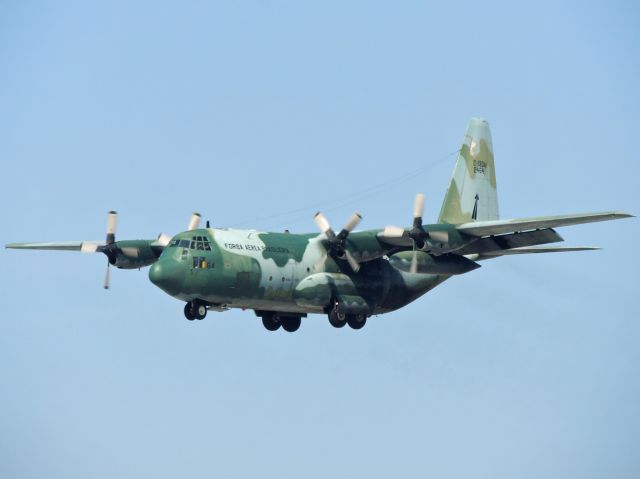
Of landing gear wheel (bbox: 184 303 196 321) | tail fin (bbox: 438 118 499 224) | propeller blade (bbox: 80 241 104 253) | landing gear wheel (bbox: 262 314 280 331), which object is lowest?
landing gear wheel (bbox: 184 303 196 321)

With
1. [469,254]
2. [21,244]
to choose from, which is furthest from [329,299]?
[21,244]

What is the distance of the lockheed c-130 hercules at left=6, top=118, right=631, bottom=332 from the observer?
3778 cm

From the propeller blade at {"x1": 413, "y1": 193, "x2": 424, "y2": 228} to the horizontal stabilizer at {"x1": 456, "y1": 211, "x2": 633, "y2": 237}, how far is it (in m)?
1.19

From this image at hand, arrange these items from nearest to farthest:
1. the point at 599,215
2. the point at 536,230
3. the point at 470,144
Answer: the point at 599,215 < the point at 536,230 < the point at 470,144

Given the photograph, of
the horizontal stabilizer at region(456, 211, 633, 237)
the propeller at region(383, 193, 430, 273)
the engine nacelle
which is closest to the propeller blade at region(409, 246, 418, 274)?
the propeller at region(383, 193, 430, 273)

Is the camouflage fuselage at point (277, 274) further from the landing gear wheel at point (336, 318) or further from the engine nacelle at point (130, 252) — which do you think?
the engine nacelle at point (130, 252)

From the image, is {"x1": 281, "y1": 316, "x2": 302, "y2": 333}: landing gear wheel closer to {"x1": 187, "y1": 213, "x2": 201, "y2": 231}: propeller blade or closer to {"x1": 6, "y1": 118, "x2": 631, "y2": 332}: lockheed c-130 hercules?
{"x1": 6, "y1": 118, "x2": 631, "y2": 332}: lockheed c-130 hercules

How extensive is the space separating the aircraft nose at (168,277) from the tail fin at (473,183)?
1030 cm

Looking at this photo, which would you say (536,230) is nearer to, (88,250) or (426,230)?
(426,230)

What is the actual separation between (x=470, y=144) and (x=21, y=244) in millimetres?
15857

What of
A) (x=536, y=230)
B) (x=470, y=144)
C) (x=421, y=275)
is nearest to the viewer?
(x=536, y=230)

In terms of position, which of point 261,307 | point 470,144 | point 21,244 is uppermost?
point 470,144

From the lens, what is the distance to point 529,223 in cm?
3725

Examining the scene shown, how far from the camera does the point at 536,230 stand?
127 feet
